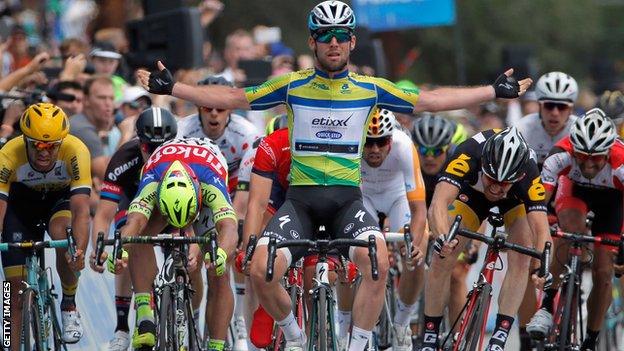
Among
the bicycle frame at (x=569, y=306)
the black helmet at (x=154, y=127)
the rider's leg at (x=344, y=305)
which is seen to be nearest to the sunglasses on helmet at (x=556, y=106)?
the bicycle frame at (x=569, y=306)

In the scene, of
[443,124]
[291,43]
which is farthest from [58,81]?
[291,43]

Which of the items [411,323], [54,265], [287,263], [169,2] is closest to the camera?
[287,263]

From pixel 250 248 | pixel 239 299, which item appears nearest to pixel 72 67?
pixel 239 299

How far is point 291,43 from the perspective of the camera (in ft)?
136

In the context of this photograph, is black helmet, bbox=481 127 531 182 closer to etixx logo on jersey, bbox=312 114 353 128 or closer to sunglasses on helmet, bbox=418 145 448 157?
etixx logo on jersey, bbox=312 114 353 128

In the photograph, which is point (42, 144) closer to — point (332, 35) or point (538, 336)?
point (332, 35)

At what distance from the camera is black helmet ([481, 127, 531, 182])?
11250 mm

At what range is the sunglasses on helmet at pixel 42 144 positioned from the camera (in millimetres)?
11875

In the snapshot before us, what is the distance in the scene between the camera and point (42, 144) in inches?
468

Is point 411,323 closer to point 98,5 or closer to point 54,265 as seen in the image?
point 54,265

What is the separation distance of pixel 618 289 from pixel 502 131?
4798mm

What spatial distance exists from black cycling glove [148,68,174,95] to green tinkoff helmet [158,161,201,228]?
621 millimetres

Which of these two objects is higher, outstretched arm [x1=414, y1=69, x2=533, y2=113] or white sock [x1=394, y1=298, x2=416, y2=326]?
outstretched arm [x1=414, y1=69, x2=533, y2=113]

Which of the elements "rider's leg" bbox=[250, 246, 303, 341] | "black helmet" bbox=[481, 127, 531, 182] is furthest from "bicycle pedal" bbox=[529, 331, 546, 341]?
"rider's leg" bbox=[250, 246, 303, 341]
